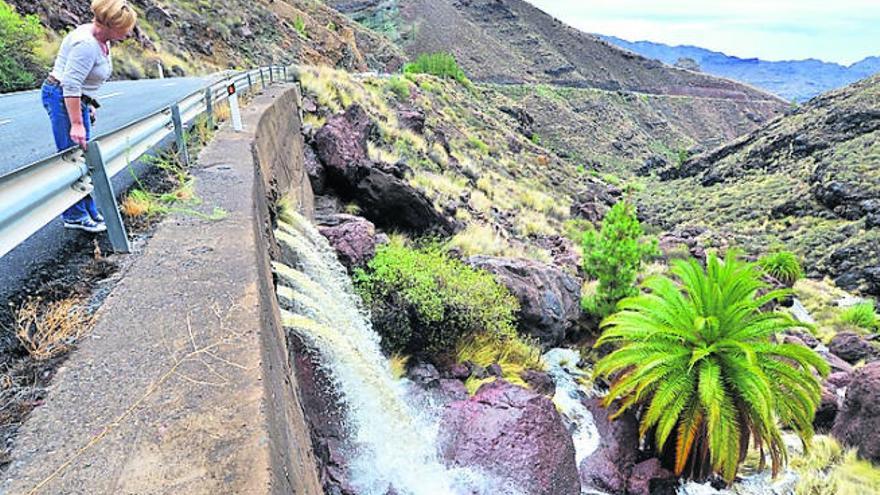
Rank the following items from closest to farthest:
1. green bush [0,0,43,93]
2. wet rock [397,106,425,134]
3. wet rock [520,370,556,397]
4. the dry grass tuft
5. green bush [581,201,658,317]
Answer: the dry grass tuft, wet rock [520,370,556,397], green bush [581,201,658,317], green bush [0,0,43,93], wet rock [397,106,425,134]

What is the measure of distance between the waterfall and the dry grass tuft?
5.23 feet

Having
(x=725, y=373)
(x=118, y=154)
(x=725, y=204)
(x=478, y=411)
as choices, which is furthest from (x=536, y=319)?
(x=725, y=204)

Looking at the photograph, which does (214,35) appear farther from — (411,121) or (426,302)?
(426,302)

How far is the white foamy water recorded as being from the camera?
6957 millimetres

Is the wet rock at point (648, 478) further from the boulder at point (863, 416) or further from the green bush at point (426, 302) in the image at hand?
the boulder at point (863, 416)

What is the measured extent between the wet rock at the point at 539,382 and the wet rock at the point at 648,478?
5.05 ft

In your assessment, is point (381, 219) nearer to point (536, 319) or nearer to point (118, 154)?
point (536, 319)

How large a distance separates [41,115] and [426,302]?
728cm

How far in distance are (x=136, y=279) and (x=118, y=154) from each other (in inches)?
54.8

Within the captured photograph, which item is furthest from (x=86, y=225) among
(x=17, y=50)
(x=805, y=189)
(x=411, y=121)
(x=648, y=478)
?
(x=805, y=189)

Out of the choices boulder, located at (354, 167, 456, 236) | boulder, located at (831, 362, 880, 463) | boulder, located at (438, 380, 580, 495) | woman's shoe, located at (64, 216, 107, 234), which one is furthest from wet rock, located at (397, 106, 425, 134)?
woman's shoe, located at (64, 216, 107, 234)

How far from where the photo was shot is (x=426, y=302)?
22.0 feet

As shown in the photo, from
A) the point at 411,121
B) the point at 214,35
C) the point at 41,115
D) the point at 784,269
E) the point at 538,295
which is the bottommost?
the point at 784,269

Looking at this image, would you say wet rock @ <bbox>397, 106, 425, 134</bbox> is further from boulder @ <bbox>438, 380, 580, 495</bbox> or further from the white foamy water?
boulder @ <bbox>438, 380, 580, 495</bbox>
